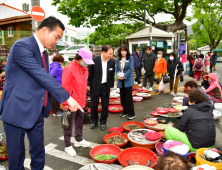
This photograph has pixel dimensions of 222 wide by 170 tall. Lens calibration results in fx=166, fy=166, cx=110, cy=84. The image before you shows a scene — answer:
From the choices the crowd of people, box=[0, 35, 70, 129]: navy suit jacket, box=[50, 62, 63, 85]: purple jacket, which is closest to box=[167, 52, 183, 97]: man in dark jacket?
the crowd of people

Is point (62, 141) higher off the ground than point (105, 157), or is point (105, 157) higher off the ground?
point (105, 157)

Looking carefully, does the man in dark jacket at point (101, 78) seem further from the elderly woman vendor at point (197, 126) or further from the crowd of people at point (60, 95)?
the elderly woman vendor at point (197, 126)

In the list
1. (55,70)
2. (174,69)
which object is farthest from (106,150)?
(174,69)

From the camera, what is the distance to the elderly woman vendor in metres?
3.03

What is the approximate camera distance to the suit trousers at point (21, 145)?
1942mm

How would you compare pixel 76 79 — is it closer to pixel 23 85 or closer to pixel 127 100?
pixel 23 85

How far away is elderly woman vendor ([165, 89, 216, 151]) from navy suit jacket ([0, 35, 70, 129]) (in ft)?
7.84

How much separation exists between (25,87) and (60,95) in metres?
0.39

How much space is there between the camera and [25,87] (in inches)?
73.2

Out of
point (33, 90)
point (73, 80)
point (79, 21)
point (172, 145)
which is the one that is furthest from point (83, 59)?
point (79, 21)

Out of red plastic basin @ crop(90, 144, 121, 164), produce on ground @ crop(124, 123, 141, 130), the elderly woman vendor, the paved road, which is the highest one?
the elderly woman vendor

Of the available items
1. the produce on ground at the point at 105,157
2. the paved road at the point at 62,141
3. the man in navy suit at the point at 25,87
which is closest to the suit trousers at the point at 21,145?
the man in navy suit at the point at 25,87

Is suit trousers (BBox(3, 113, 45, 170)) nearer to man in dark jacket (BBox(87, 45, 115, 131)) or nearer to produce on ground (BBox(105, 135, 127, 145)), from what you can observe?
produce on ground (BBox(105, 135, 127, 145))

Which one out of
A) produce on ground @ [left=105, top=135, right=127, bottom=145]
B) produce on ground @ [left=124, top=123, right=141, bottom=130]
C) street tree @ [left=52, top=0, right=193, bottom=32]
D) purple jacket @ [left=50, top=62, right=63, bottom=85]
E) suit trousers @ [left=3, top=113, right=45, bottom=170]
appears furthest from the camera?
street tree @ [left=52, top=0, right=193, bottom=32]
